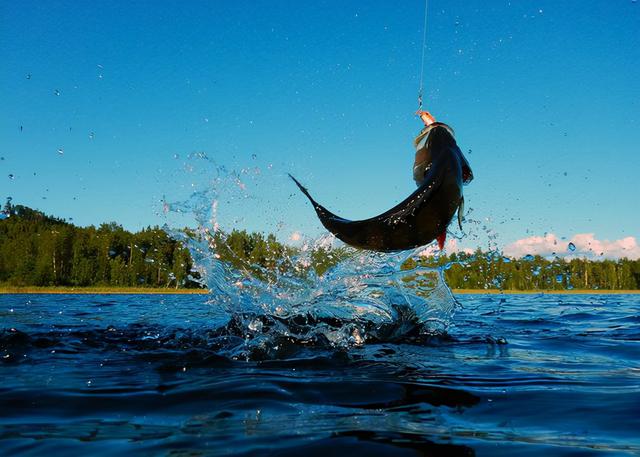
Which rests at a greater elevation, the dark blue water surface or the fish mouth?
the fish mouth

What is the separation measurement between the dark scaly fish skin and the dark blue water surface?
51.8 inches

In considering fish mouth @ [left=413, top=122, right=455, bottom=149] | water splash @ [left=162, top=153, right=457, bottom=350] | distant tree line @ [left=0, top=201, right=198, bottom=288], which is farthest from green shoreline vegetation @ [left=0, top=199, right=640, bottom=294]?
fish mouth @ [left=413, top=122, right=455, bottom=149]

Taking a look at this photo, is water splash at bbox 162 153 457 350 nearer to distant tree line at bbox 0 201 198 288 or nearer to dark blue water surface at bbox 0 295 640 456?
dark blue water surface at bbox 0 295 640 456

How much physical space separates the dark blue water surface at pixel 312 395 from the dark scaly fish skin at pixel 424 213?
1315mm

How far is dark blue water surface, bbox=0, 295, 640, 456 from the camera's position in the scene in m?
2.95

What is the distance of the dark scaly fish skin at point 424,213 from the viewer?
15.1 feet

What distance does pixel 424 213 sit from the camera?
182 inches

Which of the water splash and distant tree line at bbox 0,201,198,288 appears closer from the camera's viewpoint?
the water splash

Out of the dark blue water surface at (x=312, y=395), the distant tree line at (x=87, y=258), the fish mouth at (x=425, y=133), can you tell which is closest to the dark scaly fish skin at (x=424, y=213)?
the fish mouth at (x=425, y=133)

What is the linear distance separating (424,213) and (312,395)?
6.15 feet

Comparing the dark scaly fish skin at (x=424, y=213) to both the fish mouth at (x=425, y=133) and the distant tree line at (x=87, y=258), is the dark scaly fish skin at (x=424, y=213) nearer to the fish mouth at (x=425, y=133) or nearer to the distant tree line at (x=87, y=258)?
the fish mouth at (x=425, y=133)

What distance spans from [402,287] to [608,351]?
11.2ft

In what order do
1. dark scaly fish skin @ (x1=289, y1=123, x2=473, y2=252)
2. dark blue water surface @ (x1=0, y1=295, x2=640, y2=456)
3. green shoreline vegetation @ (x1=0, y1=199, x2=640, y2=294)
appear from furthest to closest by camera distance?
green shoreline vegetation @ (x1=0, y1=199, x2=640, y2=294) → dark scaly fish skin @ (x1=289, y1=123, x2=473, y2=252) → dark blue water surface @ (x1=0, y1=295, x2=640, y2=456)

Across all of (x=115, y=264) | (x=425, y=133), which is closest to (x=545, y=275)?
(x=115, y=264)
